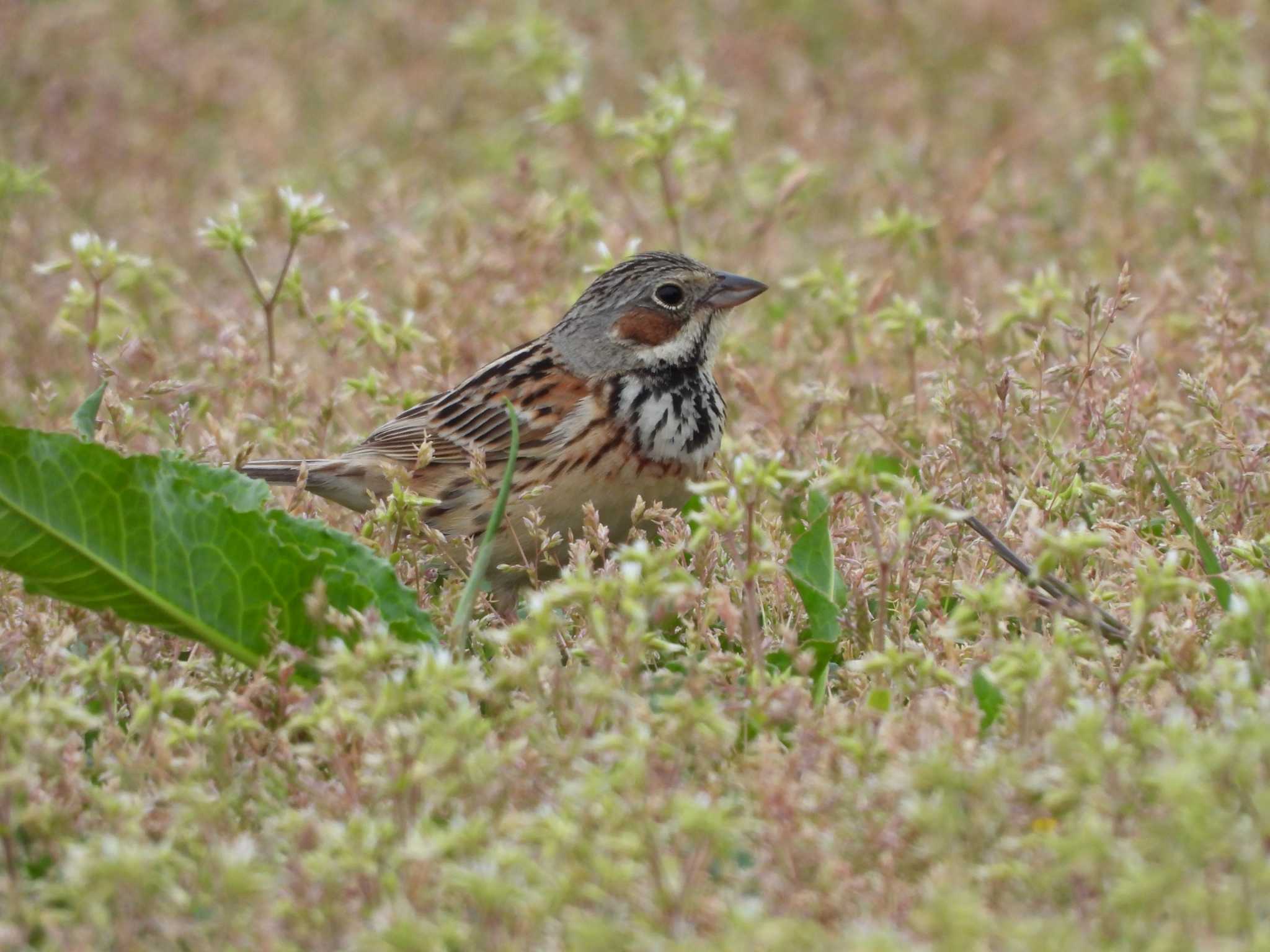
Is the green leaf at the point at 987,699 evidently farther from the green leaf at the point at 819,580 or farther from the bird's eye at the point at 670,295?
the bird's eye at the point at 670,295

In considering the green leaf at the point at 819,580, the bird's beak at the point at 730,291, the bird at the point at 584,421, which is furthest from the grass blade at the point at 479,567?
the bird's beak at the point at 730,291

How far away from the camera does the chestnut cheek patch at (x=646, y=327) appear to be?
4.52 meters

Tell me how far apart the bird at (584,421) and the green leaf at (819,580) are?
14.3 inches

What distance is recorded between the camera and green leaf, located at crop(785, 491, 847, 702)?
3.69 meters

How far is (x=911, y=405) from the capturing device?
500 centimetres

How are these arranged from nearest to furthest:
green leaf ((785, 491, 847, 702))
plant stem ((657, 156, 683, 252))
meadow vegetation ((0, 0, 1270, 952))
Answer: meadow vegetation ((0, 0, 1270, 952)) → green leaf ((785, 491, 847, 702)) → plant stem ((657, 156, 683, 252))

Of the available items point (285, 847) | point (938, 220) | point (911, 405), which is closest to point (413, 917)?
point (285, 847)

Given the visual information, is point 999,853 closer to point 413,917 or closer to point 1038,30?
point 413,917

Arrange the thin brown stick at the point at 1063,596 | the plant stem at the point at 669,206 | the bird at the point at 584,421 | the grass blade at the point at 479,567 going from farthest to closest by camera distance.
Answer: the plant stem at the point at 669,206 → the bird at the point at 584,421 → the grass blade at the point at 479,567 → the thin brown stick at the point at 1063,596

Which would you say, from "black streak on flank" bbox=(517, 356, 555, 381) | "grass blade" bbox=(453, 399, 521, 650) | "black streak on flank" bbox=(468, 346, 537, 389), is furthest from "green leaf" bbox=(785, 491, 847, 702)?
"black streak on flank" bbox=(468, 346, 537, 389)

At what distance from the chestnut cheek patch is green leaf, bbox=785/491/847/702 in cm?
75

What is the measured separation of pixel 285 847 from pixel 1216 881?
136cm

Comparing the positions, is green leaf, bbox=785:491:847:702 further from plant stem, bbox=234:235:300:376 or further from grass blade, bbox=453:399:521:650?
plant stem, bbox=234:235:300:376

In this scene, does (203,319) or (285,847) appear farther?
(203,319)
